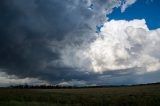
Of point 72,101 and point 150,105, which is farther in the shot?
point 72,101

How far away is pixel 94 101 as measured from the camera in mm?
50656

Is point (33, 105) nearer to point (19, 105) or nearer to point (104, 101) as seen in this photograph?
point (19, 105)

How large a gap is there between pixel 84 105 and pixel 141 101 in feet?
31.0

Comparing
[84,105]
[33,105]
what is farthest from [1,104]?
[84,105]

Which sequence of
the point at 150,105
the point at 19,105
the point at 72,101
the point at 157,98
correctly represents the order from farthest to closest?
the point at 72,101 → the point at 157,98 → the point at 150,105 → the point at 19,105

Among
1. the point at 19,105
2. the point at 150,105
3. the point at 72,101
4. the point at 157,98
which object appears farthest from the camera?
the point at 72,101

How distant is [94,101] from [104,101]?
5.99ft

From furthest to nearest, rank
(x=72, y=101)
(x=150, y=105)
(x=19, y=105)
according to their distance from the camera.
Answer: (x=72, y=101), (x=150, y=105), (x=19, y=105)

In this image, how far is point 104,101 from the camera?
164ft

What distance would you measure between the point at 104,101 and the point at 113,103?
9.35 ft

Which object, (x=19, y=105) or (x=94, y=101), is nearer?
(x=19, y=105)

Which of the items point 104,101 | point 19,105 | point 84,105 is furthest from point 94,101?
point 19,105

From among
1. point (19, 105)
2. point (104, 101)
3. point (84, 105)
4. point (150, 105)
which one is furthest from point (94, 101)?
point (19, 105)

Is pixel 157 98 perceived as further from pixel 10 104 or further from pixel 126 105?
pixel 10 104
